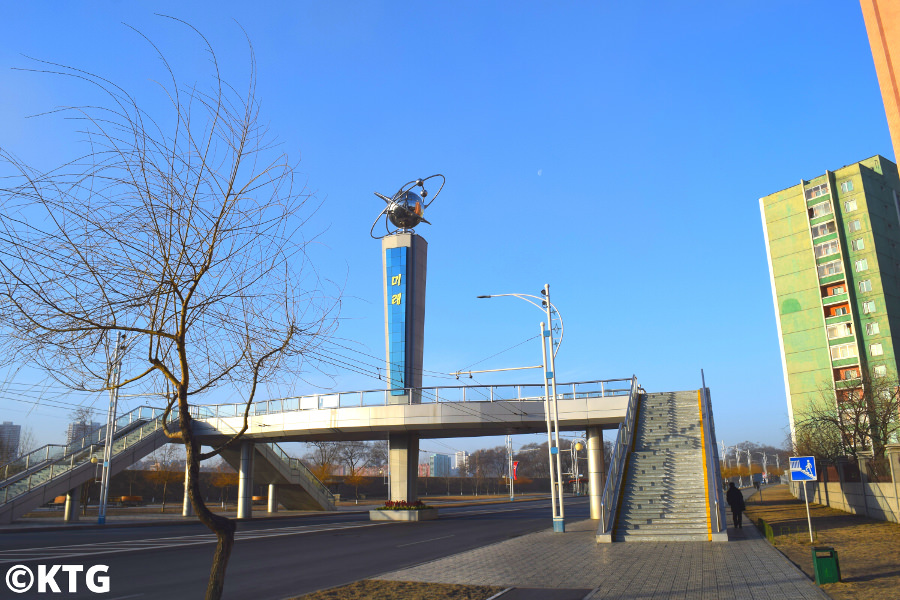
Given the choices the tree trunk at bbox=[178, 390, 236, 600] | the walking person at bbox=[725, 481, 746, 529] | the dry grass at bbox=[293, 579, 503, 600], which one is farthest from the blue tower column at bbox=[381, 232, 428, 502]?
the tree trunk at bbox=[178, 390, 236, 600]

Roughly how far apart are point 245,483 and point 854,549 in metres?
37.1

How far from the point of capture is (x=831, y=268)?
71.9 meters

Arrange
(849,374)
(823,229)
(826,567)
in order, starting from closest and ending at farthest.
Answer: (826,567) < (849,374) < (823,229)

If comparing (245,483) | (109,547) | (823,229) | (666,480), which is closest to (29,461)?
(245,483)

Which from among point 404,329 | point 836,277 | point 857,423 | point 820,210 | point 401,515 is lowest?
point 401,515

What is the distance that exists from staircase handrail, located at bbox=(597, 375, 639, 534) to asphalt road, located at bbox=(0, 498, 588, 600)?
4.45 metres

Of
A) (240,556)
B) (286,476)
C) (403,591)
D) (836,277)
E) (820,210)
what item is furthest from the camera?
(820,210)

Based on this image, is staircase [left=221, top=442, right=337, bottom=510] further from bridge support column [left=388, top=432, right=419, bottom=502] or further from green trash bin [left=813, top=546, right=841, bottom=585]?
green trash bin [left=813, top=546, right=841, bottom=585]

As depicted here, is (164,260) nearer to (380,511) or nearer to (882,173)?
(380,511)

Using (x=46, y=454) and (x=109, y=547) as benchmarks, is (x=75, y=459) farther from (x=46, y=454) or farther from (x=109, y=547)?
(x=109, y=547)

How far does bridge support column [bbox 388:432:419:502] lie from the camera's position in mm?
40594

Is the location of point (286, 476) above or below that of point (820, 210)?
below

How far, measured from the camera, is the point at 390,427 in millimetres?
37844

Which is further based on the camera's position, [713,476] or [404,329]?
[404,329]
